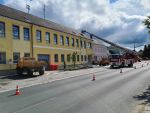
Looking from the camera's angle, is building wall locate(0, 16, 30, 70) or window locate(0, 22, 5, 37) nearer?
window locate(0, 22, 5, 37)

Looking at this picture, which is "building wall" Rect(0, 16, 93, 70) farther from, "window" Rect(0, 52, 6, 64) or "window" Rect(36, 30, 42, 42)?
"window" Rect(36, 30, 42, 42)

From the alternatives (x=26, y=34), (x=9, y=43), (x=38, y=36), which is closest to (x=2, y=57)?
(x=9, y=43)

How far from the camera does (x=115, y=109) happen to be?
→ 36.8 feet

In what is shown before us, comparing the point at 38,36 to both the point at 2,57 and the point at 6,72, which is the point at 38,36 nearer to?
the point at 2,57

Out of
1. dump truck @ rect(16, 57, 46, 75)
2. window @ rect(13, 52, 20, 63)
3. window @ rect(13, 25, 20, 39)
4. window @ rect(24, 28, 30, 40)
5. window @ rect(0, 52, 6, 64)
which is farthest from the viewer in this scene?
window @ rect(24, 28, 30, 40)

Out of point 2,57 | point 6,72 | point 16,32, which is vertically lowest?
point 6,72

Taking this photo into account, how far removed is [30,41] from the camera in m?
43.0

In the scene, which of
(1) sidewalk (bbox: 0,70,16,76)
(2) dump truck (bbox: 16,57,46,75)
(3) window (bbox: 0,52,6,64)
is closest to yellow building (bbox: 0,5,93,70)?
(3) window (bbox: 0,52,6,64)

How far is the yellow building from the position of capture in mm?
37062

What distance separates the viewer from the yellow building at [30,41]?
37062 millimetres

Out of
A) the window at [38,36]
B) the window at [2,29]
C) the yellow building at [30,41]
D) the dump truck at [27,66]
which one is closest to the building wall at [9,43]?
the yellow building at [30,41]


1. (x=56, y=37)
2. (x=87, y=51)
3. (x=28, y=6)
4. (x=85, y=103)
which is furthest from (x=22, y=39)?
(x=87, y=51)

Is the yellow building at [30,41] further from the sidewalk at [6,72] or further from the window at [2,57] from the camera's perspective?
the sidewalk at [6,72]

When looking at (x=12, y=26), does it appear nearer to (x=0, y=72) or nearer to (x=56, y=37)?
(x=0, y=72)
